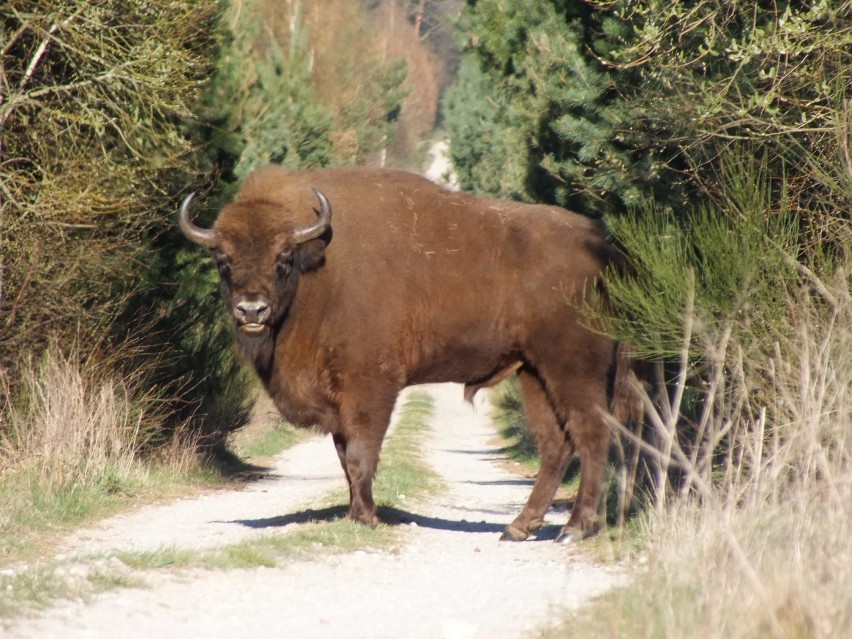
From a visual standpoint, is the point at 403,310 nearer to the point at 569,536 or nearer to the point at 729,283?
the point at 569,536

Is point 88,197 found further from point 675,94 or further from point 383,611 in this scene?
point 383,611

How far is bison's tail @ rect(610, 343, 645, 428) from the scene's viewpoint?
11492 mm

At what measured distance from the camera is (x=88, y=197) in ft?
45.5

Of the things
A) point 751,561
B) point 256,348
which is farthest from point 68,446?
point 751,561

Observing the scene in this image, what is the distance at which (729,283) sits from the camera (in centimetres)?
990

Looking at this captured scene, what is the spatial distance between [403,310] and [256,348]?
4.50 feet

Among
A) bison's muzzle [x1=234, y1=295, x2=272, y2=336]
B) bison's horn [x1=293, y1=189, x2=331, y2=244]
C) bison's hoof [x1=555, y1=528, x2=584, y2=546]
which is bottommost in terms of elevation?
bison's hoof [x1=555, y1=528, x2=584, y2=546]

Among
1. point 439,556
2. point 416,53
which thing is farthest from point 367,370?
point 416,53

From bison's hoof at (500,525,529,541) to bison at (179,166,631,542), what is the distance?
0.01m

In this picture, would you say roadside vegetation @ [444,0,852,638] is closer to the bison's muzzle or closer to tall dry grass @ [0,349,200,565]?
the bison's muzzle

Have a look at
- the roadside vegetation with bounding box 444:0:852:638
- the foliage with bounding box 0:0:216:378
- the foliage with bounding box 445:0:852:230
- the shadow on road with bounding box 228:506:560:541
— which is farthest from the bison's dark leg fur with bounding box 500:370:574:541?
the foliage with bounding box 0:0:216:378

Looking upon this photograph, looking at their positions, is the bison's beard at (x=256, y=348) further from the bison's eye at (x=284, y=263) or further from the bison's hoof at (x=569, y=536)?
the bison's hoof at (x=569, y=536)

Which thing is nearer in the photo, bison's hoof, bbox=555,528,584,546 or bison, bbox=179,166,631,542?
bison's hoof, bbox=555,528,584,546

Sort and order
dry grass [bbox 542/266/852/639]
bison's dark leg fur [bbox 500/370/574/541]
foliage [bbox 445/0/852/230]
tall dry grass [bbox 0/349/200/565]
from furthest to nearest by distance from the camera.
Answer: tall dry grass [bbox 0/349/200/565] → bison's dark leg fur [bbox 500/370/574/541] → foliage [bbox 445/0/852/230] → dry grass [bbox 542/266/852/639]
